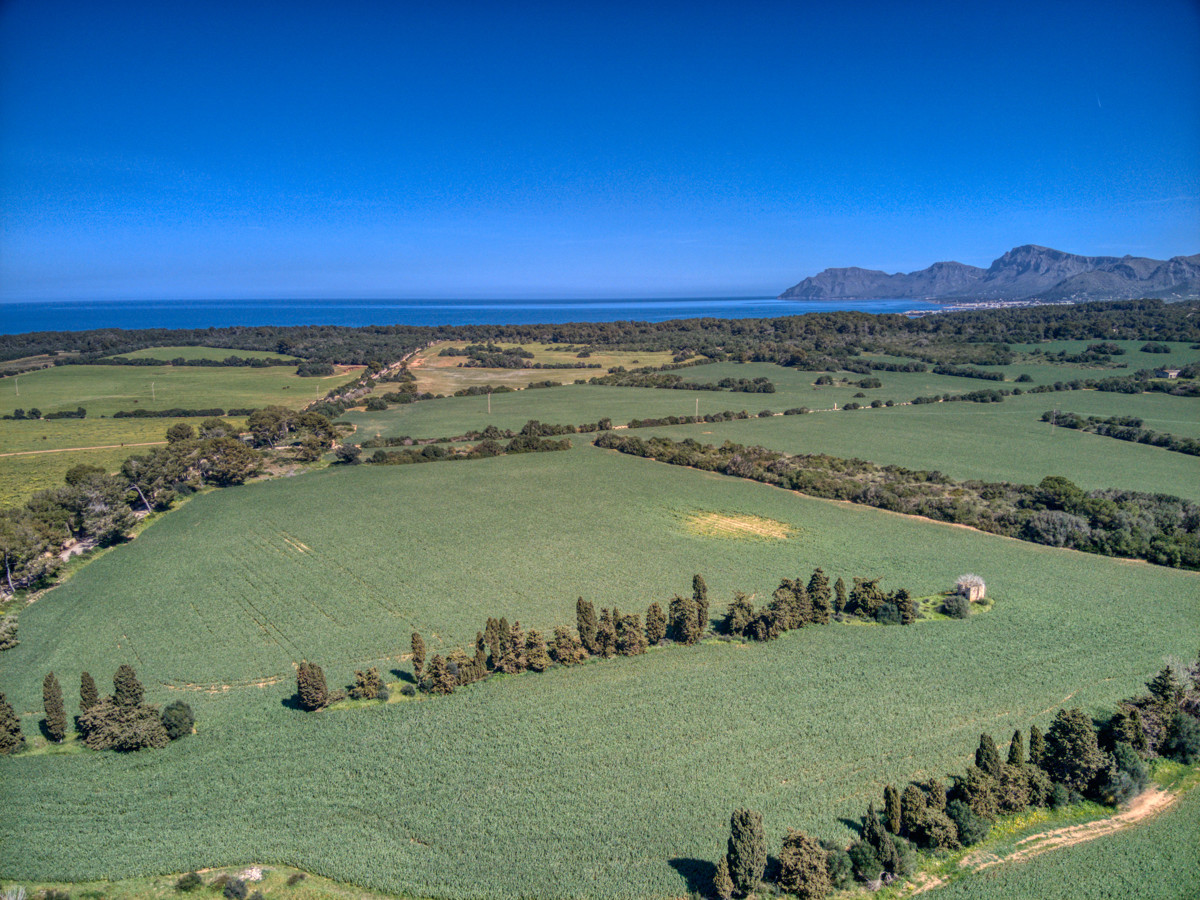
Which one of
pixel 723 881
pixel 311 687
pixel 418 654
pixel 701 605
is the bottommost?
pixel 723 881

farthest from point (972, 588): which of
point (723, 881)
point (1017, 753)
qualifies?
point (723, 881)

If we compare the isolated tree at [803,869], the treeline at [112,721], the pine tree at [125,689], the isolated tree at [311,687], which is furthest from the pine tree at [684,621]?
the pine tree at [125,689]

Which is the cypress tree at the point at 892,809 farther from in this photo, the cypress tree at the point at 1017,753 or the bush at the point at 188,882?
the bush at the point at 188,882

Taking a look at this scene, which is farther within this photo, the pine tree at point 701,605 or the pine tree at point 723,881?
the pine tree at point 701,605

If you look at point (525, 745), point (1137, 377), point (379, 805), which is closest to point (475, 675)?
point (525, 745)

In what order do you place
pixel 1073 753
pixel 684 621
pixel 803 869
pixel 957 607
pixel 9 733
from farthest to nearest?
pixel 957 607
pixel 684 621
pixel 9 733
pixel 1073 753
pixel 803 869

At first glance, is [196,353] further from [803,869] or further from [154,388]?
[803,869]
